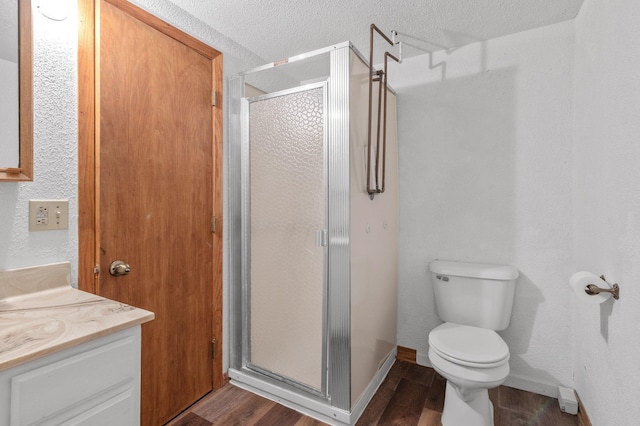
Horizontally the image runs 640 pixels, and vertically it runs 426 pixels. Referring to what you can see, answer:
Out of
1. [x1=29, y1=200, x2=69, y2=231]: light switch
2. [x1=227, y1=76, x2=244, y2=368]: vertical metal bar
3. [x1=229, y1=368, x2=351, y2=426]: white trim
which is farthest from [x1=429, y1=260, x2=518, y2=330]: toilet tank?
[x1=29, y1=200, x2=69, y2=231]: light switch

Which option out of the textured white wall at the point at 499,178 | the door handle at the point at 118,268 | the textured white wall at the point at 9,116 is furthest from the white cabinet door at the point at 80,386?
the textured white wall at the point at 499,178

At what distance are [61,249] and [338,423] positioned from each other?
1561 mm

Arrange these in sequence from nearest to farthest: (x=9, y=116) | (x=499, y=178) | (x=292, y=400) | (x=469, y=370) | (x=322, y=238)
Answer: (x=9, y=116), (x=469, y=370), (x=322, y=238), (x=292, y=400), (x=499, y=178)

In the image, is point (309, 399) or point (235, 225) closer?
Answer: point (309, 399)

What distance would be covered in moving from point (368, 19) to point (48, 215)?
73.9 inches

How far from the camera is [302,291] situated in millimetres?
1874

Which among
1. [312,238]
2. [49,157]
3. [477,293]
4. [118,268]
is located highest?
[49,157]

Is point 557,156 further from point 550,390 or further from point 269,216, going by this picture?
point 269,216

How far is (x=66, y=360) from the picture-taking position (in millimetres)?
830

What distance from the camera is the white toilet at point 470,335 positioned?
153 centimetres

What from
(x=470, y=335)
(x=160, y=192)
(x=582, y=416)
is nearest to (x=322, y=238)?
Answer: (x=160, y=192)

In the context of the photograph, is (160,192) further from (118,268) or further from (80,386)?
(80,386)

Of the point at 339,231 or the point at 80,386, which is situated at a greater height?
the point at 339,231

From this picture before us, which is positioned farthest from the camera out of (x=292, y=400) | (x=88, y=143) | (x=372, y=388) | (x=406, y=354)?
(x=406, y=354)
